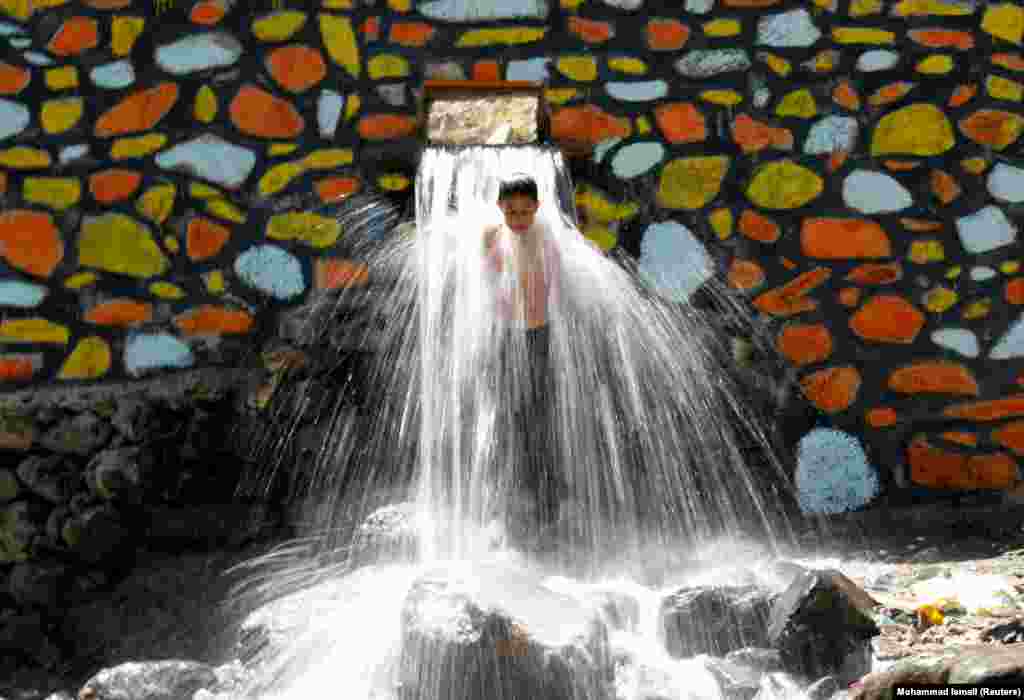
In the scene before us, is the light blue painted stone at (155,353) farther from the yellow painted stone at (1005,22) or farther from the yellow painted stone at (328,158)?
the yellow painted stone at (1005,22)

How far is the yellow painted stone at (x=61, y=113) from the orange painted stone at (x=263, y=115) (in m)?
0.67

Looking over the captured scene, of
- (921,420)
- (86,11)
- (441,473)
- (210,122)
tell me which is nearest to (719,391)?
(921,420)

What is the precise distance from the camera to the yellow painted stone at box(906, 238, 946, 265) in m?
5.21

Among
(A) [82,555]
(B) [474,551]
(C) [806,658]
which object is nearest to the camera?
(C) [806,658]

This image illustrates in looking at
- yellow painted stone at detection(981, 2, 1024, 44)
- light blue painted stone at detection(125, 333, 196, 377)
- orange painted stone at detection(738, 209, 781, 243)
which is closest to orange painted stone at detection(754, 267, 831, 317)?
orange painted stone at detection(738, 209, 781, 243)

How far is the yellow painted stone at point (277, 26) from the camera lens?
17.2 feet

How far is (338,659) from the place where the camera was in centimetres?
367

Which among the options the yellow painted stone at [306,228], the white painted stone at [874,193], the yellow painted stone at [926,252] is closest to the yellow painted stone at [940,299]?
the yellow painted stone at [926,252]

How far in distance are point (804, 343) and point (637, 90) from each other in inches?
52.8

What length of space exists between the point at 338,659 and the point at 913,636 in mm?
1772

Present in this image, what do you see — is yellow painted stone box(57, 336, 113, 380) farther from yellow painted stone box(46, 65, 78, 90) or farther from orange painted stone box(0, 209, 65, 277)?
yellow painted stone box(46, 65, 78, 90)

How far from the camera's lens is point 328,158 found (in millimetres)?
5211

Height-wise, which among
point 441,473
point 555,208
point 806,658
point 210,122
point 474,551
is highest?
point 210,122

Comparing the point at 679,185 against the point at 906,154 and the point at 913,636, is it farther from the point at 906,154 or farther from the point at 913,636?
the point at 913,636
